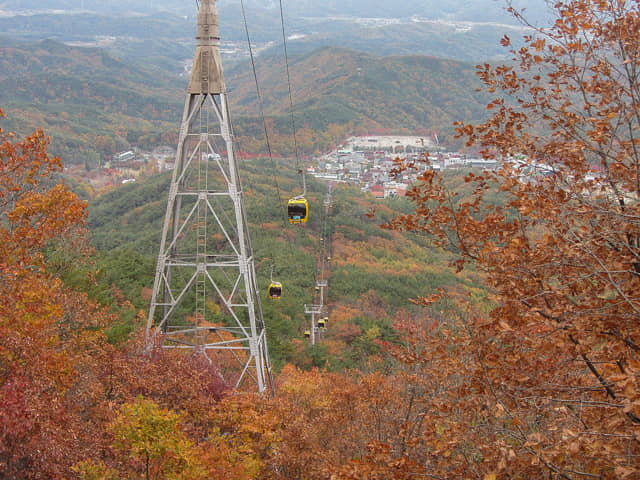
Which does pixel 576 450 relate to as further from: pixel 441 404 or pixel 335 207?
pixel 335 207

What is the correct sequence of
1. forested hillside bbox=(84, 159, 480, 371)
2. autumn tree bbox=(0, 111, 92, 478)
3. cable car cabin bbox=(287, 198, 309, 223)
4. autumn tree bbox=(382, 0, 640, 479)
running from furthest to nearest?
forested hillside bbox=(84, 159, 480, 371) → cable car cabin bbox=(287, 198, 309, 223) → autumn tree bbox=(0, 111, 92, 478) → autumn tree bbox=(382, 0, 640, 479)

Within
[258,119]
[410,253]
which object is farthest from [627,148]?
[258,119]

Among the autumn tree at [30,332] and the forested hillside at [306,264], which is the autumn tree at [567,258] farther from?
the forested hillside at [306,264]

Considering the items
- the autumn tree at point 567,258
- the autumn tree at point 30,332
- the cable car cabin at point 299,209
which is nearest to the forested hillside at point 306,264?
the autumn tree at point 30,332

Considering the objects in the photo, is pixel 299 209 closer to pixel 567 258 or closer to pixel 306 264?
pixel 567 258

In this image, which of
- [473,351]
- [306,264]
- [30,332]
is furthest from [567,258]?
[306,264]

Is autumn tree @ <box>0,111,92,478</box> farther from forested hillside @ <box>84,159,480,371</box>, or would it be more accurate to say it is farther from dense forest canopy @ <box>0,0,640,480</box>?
forested hillside @ <box>84,159,480,371</box>

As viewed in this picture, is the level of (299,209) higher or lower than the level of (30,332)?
higher

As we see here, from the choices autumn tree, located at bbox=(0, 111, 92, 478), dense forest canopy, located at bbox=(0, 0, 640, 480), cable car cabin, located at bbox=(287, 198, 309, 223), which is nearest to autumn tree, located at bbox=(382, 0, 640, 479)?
dense forest canopy, located at bbox=(0, 0, 640, 480)

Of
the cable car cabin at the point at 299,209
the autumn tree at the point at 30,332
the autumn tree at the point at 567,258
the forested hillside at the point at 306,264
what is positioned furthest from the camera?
the forested hillside at the point at 306,264
